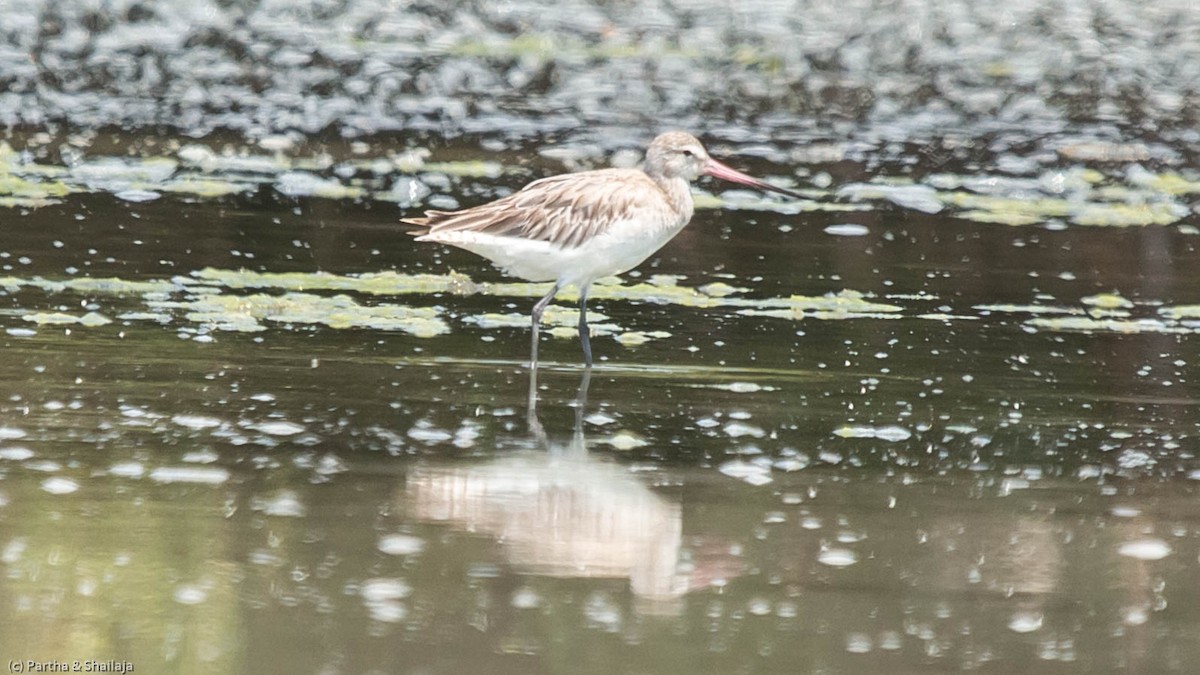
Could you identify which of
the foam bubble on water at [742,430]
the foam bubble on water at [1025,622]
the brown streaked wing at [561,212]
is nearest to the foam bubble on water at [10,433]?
the brown streaked wing at [561,212]

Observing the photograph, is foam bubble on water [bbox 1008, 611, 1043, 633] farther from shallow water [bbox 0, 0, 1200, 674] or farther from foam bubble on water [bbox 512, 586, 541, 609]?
foam bubble on water [bbox 512, 586, 541, 609]

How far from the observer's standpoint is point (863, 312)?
904 cm

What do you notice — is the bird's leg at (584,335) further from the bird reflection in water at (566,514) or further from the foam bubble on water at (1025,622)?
the foam bubble on water at (1025,622)

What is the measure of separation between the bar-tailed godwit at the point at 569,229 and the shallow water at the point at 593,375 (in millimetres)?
353

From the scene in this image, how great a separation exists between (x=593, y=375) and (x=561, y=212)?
0.82 metres

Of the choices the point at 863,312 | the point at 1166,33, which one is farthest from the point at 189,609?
the point at 1166,33

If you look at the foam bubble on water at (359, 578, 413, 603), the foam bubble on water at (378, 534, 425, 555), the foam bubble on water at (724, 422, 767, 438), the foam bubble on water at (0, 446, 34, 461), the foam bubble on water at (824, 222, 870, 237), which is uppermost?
the foam bubble on water at (359, 578, 413, 603)

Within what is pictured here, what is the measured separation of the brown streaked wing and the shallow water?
533mm

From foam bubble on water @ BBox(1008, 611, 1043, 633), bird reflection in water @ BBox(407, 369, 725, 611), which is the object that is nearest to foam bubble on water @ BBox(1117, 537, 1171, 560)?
foam bubble on water @ BBox(1008, 611, 1043, 633)

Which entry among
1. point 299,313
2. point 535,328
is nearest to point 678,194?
point 535,328

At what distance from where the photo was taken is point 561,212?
8188 mm

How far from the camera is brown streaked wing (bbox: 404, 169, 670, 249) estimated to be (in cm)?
811

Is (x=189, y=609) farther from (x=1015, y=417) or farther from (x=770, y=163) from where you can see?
(x=770, y=163)

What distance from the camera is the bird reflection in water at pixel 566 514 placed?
537 cm
